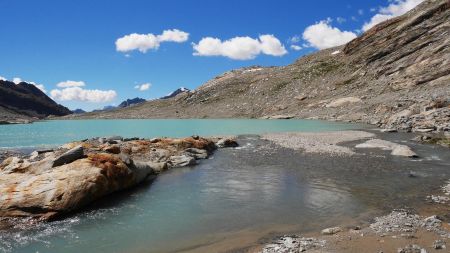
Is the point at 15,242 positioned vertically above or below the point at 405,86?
below

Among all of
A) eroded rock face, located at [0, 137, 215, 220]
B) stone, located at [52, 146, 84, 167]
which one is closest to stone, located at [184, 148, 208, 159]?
eroded rock face, located at [0, 137, 215, 220]

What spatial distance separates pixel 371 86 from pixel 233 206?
11146 cm

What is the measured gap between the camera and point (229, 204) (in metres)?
21.2

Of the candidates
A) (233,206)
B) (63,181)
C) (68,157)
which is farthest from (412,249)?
(68,157)

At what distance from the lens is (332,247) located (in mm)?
13938

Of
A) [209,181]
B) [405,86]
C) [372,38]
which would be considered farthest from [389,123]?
[372,38]

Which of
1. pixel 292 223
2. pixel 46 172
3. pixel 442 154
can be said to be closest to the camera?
pixel 292 223

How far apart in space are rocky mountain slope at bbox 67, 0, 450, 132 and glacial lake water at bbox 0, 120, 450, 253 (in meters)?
31.7

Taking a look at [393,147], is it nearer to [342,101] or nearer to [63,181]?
[63,181]

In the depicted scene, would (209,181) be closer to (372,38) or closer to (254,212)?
(254,212)

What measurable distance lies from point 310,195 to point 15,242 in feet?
51.0

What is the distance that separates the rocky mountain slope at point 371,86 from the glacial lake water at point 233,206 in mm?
31734

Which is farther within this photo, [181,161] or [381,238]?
[181,161]

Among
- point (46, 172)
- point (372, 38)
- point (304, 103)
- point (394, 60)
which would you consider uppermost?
point (372, 38)
